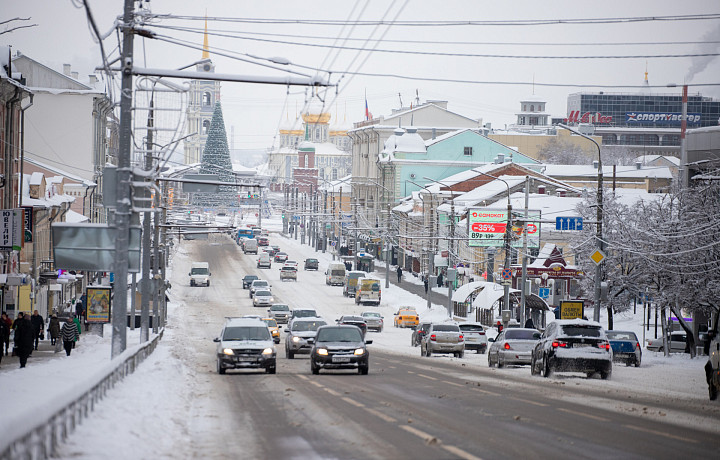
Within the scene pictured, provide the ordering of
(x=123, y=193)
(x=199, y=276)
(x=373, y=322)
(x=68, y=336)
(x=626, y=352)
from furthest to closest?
(x=199, y=276) → (x=373, y=322) → (x=626, y=352) → (x=68, y=336) → (x=123, y=193)

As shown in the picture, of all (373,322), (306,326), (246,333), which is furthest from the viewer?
(373,322)

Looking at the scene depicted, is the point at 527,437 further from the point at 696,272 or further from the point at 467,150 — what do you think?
the point at 467,150

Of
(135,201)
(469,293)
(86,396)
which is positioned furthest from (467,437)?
(469,293)

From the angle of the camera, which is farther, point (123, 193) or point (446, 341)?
point (446, 341)

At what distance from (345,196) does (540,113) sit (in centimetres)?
5498

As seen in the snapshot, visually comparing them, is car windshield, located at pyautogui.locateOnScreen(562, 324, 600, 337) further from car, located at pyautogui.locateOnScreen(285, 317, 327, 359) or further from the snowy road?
car, located at pyautogui.locateOnScreen(285, 317, 327, 359)

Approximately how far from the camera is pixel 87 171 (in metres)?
80.0

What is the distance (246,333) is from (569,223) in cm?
2276

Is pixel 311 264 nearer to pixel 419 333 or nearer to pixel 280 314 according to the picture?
pixel 280 314

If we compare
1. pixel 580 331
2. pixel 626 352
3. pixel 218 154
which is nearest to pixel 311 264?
pixel 626 352

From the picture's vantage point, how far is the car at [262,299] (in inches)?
2884

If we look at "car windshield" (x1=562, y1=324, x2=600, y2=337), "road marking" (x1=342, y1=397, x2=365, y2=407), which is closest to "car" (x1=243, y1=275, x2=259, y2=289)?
"car windshield" (x1=562, y1=324, x2=600, y2=337)

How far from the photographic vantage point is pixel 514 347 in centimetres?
3231

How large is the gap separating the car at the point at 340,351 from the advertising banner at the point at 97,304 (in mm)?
16822
